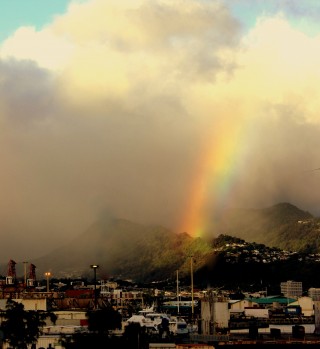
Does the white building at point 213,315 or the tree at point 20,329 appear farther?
the white building at point 213,315

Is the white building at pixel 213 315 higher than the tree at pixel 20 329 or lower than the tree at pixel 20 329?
higher

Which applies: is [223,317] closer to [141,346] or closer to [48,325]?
[48,325]

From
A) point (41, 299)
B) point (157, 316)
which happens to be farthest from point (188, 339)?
point (41, 299)

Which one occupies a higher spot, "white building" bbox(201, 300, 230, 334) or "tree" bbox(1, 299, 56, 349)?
"white building" bbox(201, 300, 230, 334)

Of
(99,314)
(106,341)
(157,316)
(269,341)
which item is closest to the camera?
(106,341)

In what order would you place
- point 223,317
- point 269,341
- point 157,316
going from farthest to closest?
point 157,316, point 223,317, point 269,341

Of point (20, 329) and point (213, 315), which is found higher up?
point (213, 315)

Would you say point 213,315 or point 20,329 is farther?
point 213,315

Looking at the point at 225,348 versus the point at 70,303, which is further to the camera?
the point at 70,303

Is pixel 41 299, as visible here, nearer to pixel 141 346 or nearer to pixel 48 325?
pixel 48 325

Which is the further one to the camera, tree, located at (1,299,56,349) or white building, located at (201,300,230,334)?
white building, located at (201,300,230,334)
